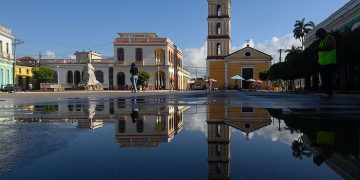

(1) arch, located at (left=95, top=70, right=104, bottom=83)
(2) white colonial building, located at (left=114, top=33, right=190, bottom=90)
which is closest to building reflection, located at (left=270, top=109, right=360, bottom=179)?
(2) white colonial building, located at (left=114, top=33, right=190, bottom=90)

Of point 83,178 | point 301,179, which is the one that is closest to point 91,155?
point 83,178

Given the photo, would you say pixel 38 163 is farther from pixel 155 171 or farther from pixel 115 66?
pixel 115 66

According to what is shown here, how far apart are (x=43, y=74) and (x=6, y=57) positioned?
13.3 metres

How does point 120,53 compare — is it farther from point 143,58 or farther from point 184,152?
point 184,152

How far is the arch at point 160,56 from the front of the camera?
6888 centimetres

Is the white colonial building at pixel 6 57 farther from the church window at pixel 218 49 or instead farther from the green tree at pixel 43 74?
the church window at pixel 218 49

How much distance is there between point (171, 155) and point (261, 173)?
2.67 feet

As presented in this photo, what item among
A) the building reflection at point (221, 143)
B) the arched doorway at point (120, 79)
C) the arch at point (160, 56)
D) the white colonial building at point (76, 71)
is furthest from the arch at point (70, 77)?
the building reflection at point (221, 143)

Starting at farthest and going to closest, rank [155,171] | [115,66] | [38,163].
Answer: [115,66]
[38,163]
[155,171]

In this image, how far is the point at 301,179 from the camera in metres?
2.21

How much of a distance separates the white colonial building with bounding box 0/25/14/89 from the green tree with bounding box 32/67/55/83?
921 cm

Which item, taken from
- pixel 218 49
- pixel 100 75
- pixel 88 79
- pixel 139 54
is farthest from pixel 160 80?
pixel 88 79

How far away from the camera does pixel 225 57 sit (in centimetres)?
7062

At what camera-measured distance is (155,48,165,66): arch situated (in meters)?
68.9
